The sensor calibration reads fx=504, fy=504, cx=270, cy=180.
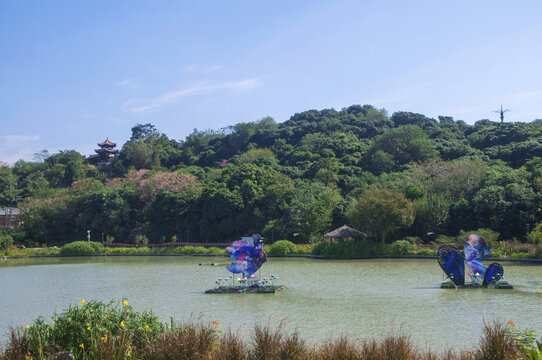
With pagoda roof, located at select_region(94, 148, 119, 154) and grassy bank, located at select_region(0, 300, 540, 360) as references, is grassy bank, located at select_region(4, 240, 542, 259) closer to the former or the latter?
grassy bank, located at select_region(0, 300, 540, 360)

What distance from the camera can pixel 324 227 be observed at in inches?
1494

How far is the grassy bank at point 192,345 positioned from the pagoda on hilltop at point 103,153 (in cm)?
7354

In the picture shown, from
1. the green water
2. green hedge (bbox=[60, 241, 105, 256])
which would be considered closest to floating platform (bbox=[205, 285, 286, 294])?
the green water

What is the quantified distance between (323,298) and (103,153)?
6814 centimetres

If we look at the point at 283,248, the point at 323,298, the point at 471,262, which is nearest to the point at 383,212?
the point at 283,248

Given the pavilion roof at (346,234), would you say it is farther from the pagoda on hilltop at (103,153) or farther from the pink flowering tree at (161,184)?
the pagoda on hilltop at (103,153)

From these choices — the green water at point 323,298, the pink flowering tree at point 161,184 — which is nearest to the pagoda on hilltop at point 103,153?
the pink flowering tree at point 161,184

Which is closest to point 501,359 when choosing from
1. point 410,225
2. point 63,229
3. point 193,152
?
point 410,225

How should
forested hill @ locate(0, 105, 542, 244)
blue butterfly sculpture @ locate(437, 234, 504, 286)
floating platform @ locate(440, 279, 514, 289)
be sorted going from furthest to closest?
1. forested hill @ locate(0, 105, 542, 244)
2. blue butterfly sculpture @ locate(437, 234, 504, 286)
3. floating platform @ locate(440, 279, 514, 289)

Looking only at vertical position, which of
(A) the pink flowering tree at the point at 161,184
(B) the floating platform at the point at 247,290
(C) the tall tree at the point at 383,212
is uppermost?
(A) the pink flowering tree at the point at 161,184

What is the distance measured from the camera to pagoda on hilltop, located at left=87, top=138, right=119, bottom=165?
79.1 m

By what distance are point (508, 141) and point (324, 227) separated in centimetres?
2656

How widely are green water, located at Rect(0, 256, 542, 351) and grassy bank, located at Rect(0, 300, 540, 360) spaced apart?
2388mm

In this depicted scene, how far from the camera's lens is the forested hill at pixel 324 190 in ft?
110
